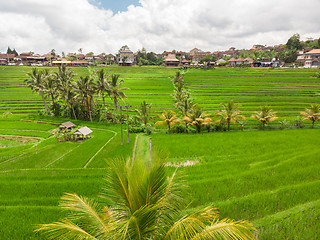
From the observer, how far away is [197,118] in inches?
867

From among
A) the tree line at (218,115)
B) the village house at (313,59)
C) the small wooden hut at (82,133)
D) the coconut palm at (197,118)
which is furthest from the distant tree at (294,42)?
the small wooden hut at (82,133)

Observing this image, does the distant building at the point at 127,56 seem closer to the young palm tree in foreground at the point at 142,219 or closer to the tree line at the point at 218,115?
the tree line at the point at 218,115

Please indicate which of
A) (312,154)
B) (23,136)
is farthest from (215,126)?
(23,136)

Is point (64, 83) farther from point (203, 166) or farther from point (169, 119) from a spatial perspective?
point (203, 166)

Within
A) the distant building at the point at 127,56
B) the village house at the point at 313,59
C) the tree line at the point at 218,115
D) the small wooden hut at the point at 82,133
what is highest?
the distant building at the point at 127,56

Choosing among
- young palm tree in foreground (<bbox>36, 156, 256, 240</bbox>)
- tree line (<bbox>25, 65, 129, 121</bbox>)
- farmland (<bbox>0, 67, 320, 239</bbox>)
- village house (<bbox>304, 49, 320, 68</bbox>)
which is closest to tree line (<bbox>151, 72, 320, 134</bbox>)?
farmland (<bbox>0, 67, 320, 239</bbox>)

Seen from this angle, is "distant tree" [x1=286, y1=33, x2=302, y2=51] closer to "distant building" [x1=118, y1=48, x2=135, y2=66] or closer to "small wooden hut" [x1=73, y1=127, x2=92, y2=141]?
"distant building" [x1=118, y1=48, x2=135, y2=66]

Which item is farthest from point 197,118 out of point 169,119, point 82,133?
point 82,133

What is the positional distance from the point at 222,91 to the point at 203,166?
3361 cm

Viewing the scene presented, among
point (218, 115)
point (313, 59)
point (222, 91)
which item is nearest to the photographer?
point (218, 115)

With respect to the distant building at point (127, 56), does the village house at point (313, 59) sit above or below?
below

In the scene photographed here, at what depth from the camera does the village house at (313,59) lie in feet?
221

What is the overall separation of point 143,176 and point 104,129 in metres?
24.4

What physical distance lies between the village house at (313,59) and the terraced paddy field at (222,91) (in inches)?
853
